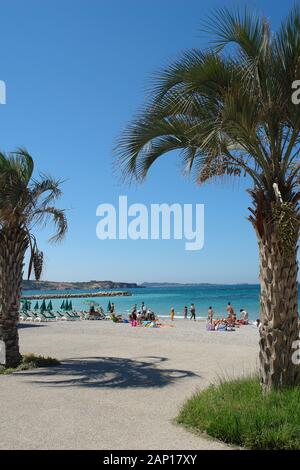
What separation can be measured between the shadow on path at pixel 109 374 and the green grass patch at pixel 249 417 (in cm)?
277

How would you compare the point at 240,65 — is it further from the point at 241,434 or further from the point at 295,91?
the point at 241,434

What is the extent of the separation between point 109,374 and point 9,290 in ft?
11.0

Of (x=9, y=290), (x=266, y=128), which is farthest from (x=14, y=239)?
(x=266, y=128)

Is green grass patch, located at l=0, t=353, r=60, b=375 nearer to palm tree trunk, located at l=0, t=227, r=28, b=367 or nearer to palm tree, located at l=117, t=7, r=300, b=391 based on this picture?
palm tree trunk, located at l=0, t=227, r=28, b=367

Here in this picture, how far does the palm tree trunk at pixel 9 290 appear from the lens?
11359 millimetres

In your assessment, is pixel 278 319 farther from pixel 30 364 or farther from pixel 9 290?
pixel 9 290

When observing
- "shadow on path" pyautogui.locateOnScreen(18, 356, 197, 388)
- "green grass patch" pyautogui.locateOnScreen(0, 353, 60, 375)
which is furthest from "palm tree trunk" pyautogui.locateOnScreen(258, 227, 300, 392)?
"green grass patch" pyautogui.locateOnScreen(0, 353, 60, 375)

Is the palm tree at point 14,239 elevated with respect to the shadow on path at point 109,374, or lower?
elevated

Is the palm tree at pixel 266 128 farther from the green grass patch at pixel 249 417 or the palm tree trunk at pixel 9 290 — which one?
the palm tree trunk at pixel 9 290

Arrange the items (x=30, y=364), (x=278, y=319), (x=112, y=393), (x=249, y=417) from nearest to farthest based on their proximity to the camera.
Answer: (x=249, y=417), (x=278, y=319), (x=112, y=393), (x=30, y=364)

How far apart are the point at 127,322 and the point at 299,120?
25.1m

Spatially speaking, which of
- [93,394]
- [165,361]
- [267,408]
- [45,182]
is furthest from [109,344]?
[267,408]

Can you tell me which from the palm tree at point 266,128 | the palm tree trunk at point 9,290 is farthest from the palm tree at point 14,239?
the palm tree at point 266,128

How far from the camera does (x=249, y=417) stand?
5547 mm
